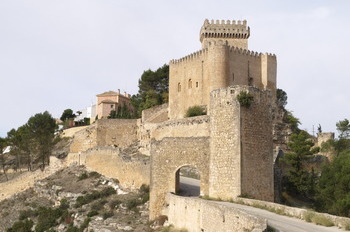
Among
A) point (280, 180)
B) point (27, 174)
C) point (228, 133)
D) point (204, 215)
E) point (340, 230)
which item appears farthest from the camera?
point (27, 174)

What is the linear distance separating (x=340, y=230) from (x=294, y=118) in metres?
31.2

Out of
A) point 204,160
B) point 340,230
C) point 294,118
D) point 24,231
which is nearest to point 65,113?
point 294,118

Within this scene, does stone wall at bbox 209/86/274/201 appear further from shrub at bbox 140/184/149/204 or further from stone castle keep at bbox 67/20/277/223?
shrub at bbox 140/184/149/204

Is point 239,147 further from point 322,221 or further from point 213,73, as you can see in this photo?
point 213,73

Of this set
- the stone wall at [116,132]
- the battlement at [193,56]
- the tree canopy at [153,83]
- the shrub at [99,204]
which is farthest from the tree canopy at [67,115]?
the shrub at [99,204]

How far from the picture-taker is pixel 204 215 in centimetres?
1537

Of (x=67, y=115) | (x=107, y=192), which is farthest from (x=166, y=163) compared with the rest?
(x=67, y=115)

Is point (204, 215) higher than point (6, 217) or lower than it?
higher

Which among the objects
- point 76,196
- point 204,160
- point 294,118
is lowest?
point 76,196

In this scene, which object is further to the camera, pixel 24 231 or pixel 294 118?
pixel 294 118

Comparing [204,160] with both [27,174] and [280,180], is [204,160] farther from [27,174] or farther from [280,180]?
[27,174]

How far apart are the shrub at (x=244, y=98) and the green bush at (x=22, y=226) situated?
54.4 feet

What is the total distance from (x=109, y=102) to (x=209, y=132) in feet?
149

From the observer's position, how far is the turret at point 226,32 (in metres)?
48.9
